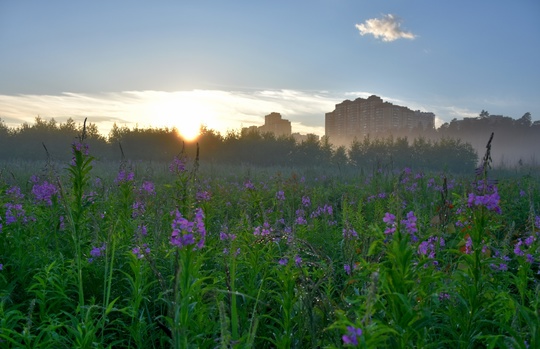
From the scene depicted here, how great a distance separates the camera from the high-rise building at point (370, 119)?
395 feet

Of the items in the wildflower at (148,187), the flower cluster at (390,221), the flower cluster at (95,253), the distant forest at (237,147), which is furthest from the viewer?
the distant forest at (237,147)

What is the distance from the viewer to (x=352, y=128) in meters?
130

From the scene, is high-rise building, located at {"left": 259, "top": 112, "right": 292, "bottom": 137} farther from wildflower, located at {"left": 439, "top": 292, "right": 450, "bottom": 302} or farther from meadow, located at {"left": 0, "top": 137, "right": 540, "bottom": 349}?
wildflower, located at {"left": 439, "top": 292, "right": 450, "bottom": 302}

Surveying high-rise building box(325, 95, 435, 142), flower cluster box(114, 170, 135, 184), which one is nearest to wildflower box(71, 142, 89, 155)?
flower cluster box(114, 170, 135, 184)

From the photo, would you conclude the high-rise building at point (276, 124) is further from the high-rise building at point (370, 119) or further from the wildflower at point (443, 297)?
the wildflower at point (443, 297)

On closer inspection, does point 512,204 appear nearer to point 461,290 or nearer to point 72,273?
point 461,290

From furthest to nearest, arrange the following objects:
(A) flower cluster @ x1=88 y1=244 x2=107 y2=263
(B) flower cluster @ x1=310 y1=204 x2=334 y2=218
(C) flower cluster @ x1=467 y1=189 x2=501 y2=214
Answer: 1. (B) flower cluster @ x1=310 y1=204 x2=334 y2=218
2. (A) flower cluster @ x1=88 y1=244 x2=107 y2=263
3. (C) flower cluster @ x1=467 y1=189 x2=501 y2=214

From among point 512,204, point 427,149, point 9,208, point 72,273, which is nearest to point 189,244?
point 72,273

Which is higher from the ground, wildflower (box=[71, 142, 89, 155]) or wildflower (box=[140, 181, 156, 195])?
wildflower (box=[71, 142, 89, 155])

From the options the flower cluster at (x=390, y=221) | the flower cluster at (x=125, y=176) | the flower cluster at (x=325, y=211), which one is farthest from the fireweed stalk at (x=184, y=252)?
the flower cluster at (x=325, y=211)

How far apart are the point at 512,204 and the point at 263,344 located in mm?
6970

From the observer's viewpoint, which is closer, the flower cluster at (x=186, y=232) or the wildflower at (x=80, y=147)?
the flower cluster at (x=186, y=232)

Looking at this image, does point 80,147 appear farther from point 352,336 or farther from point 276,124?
point 276,124

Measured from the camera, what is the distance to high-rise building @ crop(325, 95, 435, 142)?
120m
